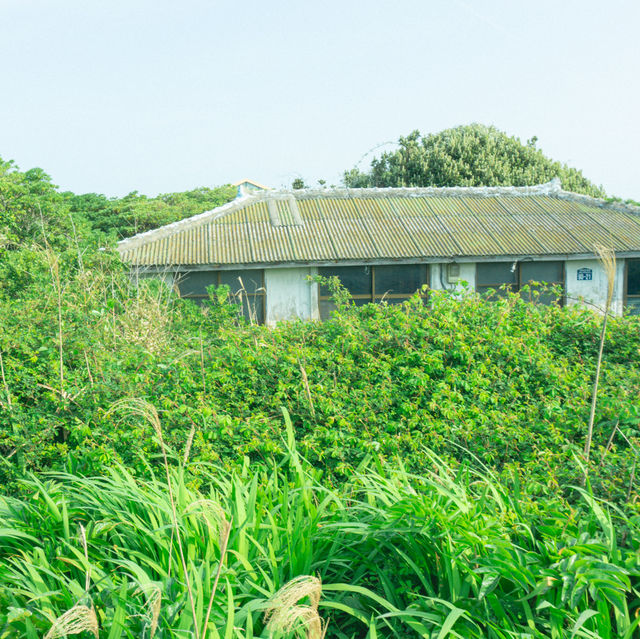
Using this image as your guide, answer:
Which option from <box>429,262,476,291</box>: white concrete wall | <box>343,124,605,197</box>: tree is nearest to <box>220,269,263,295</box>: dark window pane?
<box>429,262,476,291</box>: white concrete wall

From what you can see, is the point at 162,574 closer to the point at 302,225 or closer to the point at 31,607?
the point at 31,607

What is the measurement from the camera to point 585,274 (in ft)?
53.9

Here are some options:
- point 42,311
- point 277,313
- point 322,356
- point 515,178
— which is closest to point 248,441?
point 322,356

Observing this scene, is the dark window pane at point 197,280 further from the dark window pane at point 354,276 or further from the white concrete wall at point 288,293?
the dark window pane at point 354,276

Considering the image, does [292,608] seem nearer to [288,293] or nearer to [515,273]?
[288,293]

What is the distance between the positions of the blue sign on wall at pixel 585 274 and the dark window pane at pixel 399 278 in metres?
4.52

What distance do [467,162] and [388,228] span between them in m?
17.8

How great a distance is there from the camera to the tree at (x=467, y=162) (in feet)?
106

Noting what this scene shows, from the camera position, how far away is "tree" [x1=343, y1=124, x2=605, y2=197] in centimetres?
3219

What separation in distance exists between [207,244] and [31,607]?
46.0 feet

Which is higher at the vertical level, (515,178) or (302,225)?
(515,178)

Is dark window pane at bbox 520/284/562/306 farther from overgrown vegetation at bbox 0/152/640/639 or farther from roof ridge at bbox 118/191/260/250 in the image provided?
roof ridge at bbox 118/191/260/250

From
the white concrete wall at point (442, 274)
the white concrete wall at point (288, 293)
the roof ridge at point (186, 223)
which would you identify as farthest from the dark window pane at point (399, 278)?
the roof ridge at point (186, 223)

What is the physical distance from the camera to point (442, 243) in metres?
16.1
